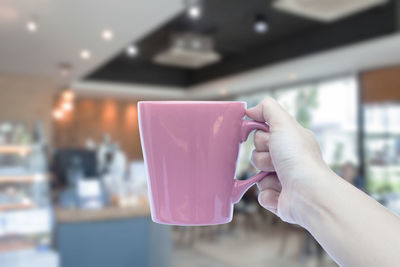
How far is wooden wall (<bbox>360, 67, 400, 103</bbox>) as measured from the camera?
5.61m

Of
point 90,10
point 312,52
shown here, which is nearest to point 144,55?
point 312,52

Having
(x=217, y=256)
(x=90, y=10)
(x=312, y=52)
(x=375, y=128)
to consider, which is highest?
(x=90, y=10)

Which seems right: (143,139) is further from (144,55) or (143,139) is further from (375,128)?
(144,55)

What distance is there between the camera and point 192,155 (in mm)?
380

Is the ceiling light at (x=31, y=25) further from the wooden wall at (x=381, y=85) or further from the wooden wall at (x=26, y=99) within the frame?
the wooden wall at (x=381, y=85)

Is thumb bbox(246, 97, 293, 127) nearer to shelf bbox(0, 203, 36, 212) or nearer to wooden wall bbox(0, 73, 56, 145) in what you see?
shelf bbox(0, 203, 36, 212)

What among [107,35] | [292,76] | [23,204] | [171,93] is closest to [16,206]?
[23,204]

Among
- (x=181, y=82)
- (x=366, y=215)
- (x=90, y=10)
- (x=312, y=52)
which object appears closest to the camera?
(x=366, y=215)

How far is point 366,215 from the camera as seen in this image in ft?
1.08

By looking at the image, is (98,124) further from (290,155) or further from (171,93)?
(290,155)

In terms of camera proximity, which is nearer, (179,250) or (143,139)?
(143,139)

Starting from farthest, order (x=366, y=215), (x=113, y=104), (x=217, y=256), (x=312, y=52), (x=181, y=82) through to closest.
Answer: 1. (x=113, y=104)
2. (x=181, y=82)
3. (x=312, y=52)
4. (x=217, y=256)
5. (x=366, y=215)

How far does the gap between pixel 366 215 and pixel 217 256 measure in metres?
4.51

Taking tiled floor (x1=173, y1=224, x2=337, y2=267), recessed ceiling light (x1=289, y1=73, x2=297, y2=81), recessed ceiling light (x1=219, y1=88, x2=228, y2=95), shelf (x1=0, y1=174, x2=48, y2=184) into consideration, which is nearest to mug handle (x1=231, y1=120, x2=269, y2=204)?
shelf (x1=0, y1=174, x2=48, y2=184)
